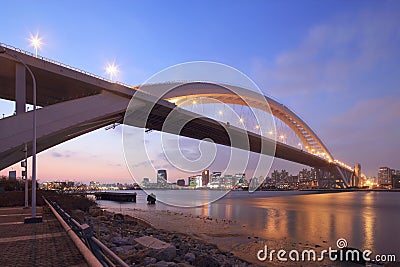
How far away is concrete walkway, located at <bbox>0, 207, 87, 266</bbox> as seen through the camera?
6621mm

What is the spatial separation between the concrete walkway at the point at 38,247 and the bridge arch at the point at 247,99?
2464 cm

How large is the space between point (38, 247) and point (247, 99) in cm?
5327

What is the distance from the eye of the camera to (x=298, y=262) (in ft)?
41.4

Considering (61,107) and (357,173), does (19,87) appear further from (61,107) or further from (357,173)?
(357,173)

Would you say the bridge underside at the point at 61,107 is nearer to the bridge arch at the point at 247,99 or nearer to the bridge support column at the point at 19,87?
the bridge support column at the point at 19,87

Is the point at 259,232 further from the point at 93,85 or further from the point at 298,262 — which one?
the point at 93,85

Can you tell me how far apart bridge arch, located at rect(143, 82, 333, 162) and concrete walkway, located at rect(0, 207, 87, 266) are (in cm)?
2464

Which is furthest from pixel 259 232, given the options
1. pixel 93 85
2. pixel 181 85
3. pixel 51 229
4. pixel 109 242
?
pixel 181 85

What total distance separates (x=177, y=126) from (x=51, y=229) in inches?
1194

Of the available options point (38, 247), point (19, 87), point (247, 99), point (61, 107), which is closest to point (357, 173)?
point (247, 99)

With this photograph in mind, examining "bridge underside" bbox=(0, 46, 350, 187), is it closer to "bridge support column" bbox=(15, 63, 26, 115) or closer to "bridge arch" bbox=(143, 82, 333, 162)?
"bridge support column" bbox=(15, 63, 26, 115)

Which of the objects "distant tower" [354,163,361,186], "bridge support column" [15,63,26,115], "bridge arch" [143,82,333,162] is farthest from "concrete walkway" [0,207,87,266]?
"distant tower" [354,163,361,186]

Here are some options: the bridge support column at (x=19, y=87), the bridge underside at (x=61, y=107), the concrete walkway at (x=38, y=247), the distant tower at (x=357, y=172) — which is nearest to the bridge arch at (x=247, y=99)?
the bridge underside at (x=61, y=107)

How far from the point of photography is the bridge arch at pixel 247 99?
42.6 meters
